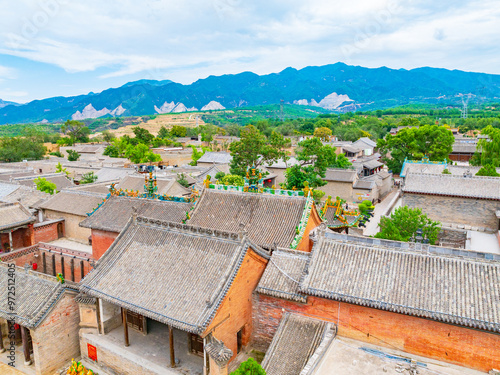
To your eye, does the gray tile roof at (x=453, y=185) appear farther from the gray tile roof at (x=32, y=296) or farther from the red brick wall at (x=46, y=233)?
the red brick wall at (x=46, y=233)

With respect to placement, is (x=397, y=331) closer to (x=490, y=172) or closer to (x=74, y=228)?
(x=74, y=228)

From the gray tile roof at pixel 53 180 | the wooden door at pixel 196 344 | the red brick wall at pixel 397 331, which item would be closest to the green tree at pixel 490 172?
the red brick wall at pixel 397 331

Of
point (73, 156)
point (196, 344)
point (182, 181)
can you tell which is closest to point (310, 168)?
point (182, 181)

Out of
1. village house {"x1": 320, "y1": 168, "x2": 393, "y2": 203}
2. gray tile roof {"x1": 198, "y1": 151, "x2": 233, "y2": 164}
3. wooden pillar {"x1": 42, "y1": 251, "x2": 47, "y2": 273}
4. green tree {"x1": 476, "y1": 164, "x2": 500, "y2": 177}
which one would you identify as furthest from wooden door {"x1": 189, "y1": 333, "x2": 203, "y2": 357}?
gray tile roof {"x1": 198, "y1": 151, "x2": 233, "y2": 164}

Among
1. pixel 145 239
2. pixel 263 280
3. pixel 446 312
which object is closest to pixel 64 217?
pixel 145 239

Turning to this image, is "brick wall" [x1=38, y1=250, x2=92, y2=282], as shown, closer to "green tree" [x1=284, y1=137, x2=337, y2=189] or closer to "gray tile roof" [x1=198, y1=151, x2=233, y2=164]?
"green tree" [x1=284, y1=137, x2=337, y2=189]
